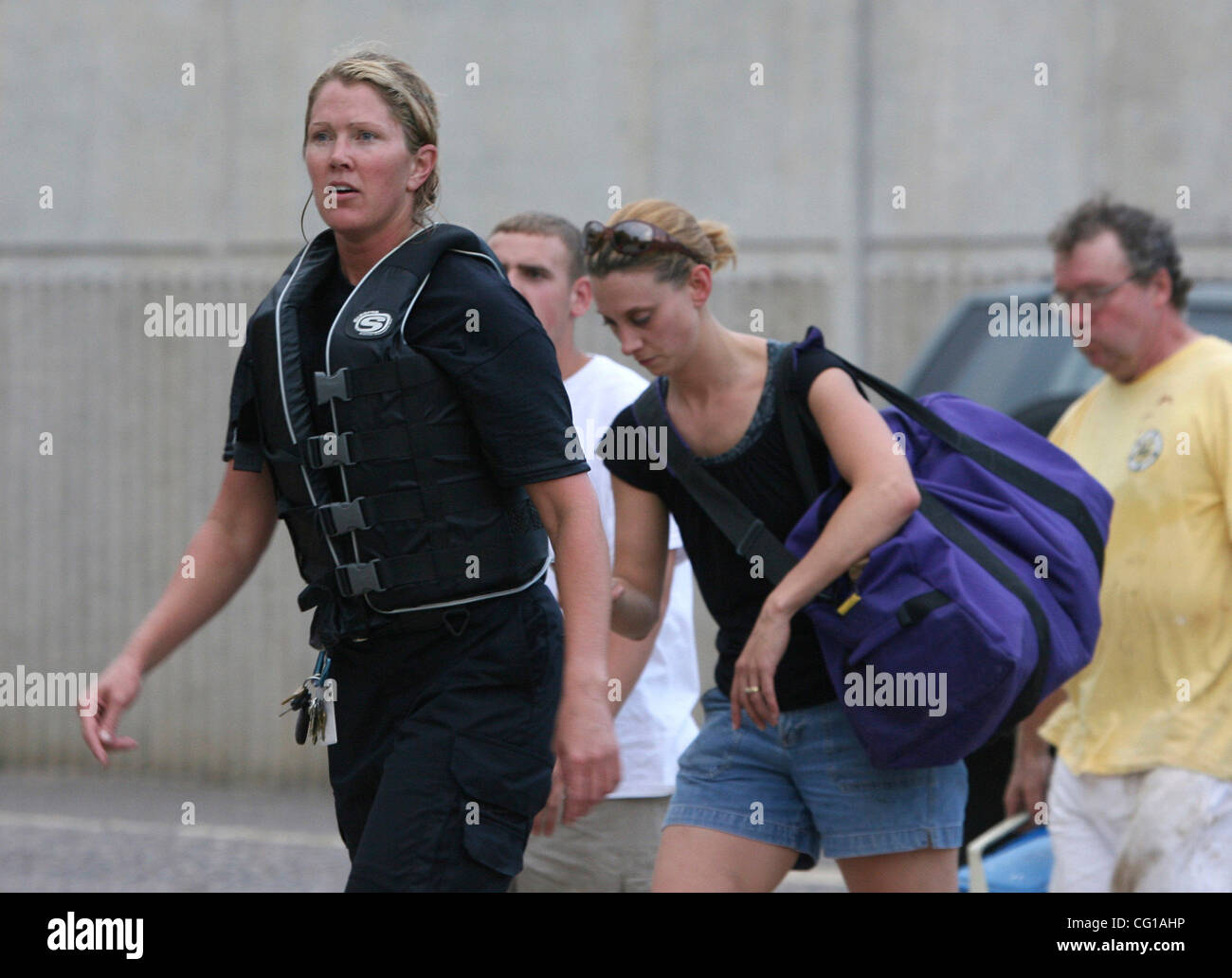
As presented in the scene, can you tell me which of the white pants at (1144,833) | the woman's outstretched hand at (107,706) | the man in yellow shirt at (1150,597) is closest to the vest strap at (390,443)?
the woman's outstretched hand at (107,706)

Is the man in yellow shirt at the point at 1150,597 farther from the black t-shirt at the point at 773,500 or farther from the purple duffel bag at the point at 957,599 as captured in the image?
the black t-shirt at the point at 773,500

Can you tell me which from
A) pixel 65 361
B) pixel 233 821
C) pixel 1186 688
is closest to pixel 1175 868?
pixel 1186 688

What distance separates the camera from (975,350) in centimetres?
581

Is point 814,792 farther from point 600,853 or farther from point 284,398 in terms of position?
point 284,398

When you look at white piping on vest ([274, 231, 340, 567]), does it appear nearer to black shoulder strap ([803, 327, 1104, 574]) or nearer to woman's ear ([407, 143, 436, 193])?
woman's ear ([407, 143, 436, 193])

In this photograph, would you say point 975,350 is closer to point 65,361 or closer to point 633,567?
point 633,567

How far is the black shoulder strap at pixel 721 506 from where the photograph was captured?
137 inches

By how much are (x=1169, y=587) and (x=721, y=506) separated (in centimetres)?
136

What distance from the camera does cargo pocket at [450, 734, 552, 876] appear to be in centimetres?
280

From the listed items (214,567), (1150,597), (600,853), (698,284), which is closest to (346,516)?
(214,567)

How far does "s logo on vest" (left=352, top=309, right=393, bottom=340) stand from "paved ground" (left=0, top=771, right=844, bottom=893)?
4.62m

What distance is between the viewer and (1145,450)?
4395 mm

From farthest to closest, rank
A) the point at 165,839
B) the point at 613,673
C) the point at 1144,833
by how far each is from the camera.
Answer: the point at 165,839, the point at 1144,833, the point at 613,673
